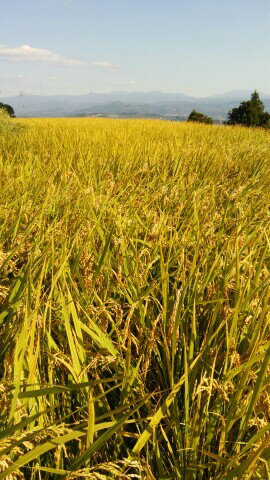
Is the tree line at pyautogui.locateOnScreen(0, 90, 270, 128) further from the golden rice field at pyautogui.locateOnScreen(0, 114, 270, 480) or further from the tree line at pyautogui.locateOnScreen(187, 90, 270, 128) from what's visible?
the golden rice field at pyautogui.locateOnScreen(0, 114, 270, 480)

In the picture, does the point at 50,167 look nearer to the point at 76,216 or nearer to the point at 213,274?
the point at 76,216

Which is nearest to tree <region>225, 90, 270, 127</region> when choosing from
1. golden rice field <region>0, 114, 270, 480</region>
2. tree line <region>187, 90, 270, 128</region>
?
tree line <region>187, 90, 270, 128</region>

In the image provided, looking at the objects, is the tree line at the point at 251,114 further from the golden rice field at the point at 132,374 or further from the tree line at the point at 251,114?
the golden rice field at the point at 132,374

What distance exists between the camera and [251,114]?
33688 mm

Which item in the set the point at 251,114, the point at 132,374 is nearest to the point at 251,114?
the point at 251,114

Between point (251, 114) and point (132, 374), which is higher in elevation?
point (251, 114)

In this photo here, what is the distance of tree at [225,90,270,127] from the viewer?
33.5m

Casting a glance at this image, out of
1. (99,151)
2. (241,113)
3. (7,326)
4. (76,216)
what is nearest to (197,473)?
(7,326)

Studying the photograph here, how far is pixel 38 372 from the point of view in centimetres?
74

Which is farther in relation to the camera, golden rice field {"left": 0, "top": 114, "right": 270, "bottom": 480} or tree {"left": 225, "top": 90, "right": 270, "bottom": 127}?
tree {"left": 225, "top": 90, "right": 270, "bottom": 127}

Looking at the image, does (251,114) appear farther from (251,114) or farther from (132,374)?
(132,374)

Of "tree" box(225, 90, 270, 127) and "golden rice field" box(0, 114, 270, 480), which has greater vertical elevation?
"tree" box(225, 90, 270, 127)

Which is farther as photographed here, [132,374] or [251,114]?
[251,114]

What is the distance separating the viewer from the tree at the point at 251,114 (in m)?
33.5
